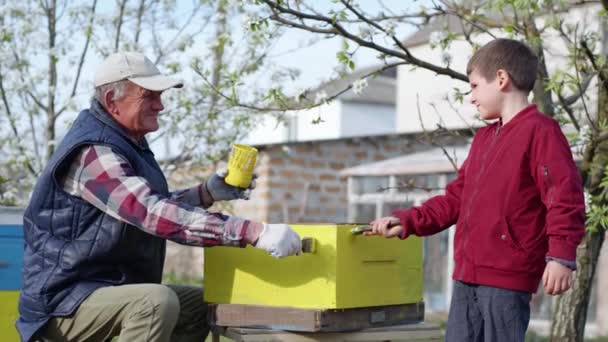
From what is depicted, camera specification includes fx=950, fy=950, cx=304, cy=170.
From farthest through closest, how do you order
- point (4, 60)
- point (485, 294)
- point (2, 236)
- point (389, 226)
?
1. point (4, 60)
2. point (2, 236)
3. point (389, 226)
4. point (485, 294)

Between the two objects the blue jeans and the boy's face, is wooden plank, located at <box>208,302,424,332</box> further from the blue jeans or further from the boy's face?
the boy's face

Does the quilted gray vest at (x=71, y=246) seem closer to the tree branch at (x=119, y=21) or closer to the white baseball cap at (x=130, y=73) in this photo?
the white baseball cap at (x=130, y=73)

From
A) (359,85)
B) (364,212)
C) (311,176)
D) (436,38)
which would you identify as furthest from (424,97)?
(359,85)

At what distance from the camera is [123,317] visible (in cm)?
362

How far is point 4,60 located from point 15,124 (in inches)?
21.5

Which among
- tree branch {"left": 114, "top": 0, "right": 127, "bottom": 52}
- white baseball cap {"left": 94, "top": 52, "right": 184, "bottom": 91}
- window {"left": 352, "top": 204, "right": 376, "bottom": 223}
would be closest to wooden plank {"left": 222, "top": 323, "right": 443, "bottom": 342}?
white baseball cap {"left": 94, "top": 52, "right": 184, "bottom": 91}

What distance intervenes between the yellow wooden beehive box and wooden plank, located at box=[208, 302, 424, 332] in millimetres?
29

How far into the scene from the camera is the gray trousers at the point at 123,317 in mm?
3570

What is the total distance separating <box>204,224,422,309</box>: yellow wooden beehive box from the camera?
3.59m

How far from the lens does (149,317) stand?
3.56m

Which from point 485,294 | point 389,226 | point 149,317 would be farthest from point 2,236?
point 485,294

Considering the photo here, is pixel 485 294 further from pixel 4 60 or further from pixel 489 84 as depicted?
pixel 4 60

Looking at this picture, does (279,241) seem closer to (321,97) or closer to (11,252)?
(11,252)

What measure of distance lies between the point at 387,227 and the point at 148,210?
3.00 ft
